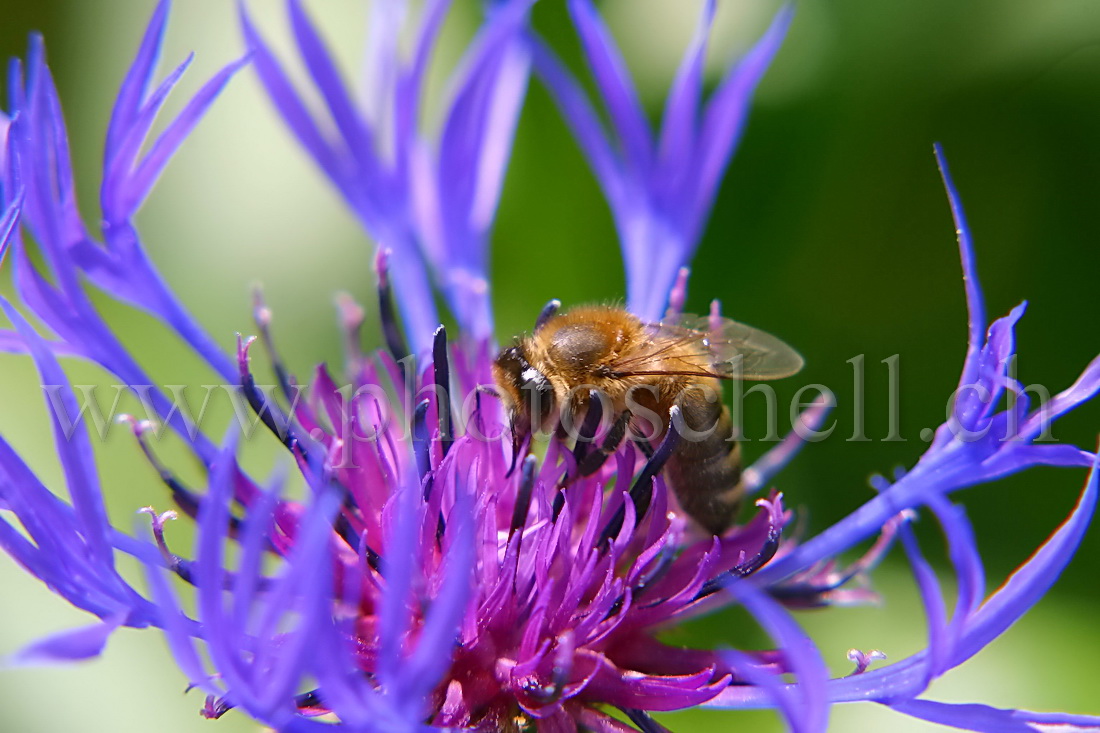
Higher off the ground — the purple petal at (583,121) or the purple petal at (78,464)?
the purple petal at (583,121)

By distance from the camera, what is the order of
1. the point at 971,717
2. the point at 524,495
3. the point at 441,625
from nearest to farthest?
the point at 441,625 → the point at 971,717 → the point at 524,495


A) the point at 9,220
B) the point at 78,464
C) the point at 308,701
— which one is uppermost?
the point at 9,220

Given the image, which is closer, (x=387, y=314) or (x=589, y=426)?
(x=589, y=426)

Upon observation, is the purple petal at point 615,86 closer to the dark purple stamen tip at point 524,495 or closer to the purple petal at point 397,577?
the dark purple stamen tip at point 524,495

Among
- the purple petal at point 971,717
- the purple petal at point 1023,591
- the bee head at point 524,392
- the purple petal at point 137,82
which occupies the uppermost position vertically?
the purple petal at point 137,82

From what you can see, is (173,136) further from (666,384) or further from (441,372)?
(666,384)

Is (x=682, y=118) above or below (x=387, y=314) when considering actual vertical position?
above

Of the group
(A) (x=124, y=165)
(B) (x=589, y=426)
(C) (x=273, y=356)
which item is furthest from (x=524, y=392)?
(A) (x=124, y=165)

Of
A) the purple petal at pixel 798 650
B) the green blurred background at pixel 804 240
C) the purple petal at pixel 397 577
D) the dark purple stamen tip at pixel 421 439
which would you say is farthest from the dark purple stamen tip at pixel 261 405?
the purple petal at pixel 798 650
